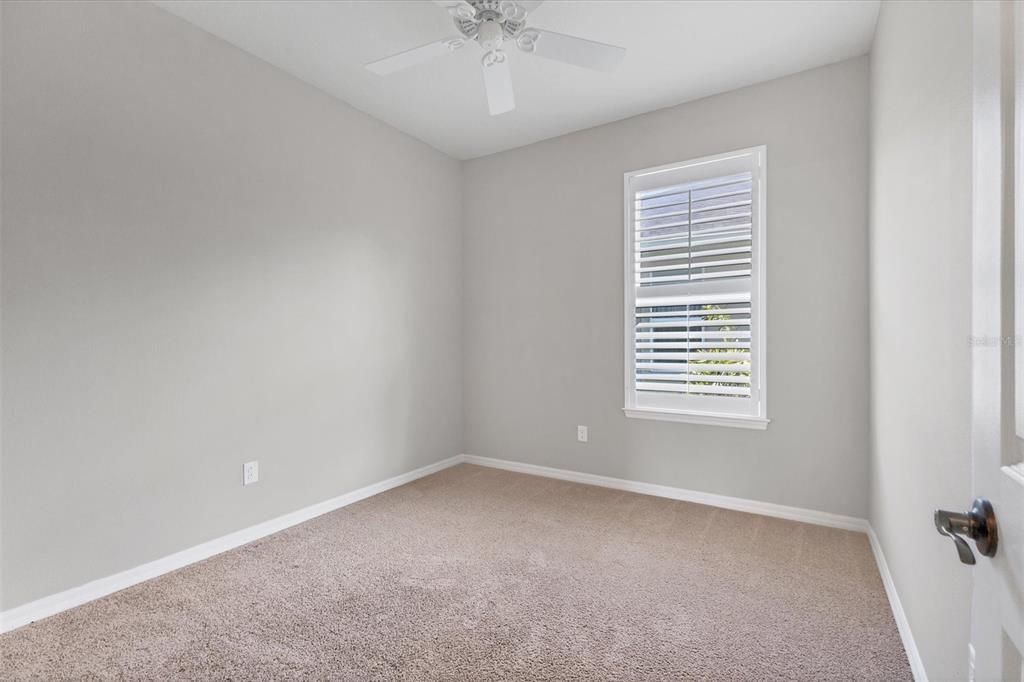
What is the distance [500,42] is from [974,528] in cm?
216

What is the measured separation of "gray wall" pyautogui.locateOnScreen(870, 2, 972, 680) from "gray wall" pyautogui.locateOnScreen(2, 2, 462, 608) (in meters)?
2.94

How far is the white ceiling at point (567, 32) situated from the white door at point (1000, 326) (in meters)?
2.08

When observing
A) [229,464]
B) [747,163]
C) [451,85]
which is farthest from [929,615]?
[451,85]

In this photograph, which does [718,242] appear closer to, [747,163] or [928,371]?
[747,163]

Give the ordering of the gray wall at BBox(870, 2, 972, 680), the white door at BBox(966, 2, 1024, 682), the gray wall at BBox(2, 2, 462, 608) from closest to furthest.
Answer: the white door at BBox(966, 2, 1024, 682) → the gray wall at BBox(870, 2, 972, 680) → the gray wall at BBox(2, 2, 462, 608)

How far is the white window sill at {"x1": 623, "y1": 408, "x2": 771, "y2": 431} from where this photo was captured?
9.86 feet

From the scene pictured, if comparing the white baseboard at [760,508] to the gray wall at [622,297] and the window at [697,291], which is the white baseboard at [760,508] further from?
the window at [697,291]

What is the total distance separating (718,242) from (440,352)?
228 centimetres

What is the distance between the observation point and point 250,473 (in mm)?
2717

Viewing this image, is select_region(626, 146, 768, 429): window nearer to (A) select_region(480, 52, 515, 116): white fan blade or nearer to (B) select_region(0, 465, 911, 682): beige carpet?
(B) select_region(0, 465, 911, 682): beige carpet

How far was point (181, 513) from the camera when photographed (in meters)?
2.41

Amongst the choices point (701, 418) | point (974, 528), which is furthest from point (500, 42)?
point (701, 418)

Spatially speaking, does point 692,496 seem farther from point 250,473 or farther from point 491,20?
point 491,20

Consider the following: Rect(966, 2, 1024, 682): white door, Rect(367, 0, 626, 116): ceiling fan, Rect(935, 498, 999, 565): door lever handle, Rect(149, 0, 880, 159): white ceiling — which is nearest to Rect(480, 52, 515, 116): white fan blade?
Rect(367, 0, 626, 116): ceiling fan
